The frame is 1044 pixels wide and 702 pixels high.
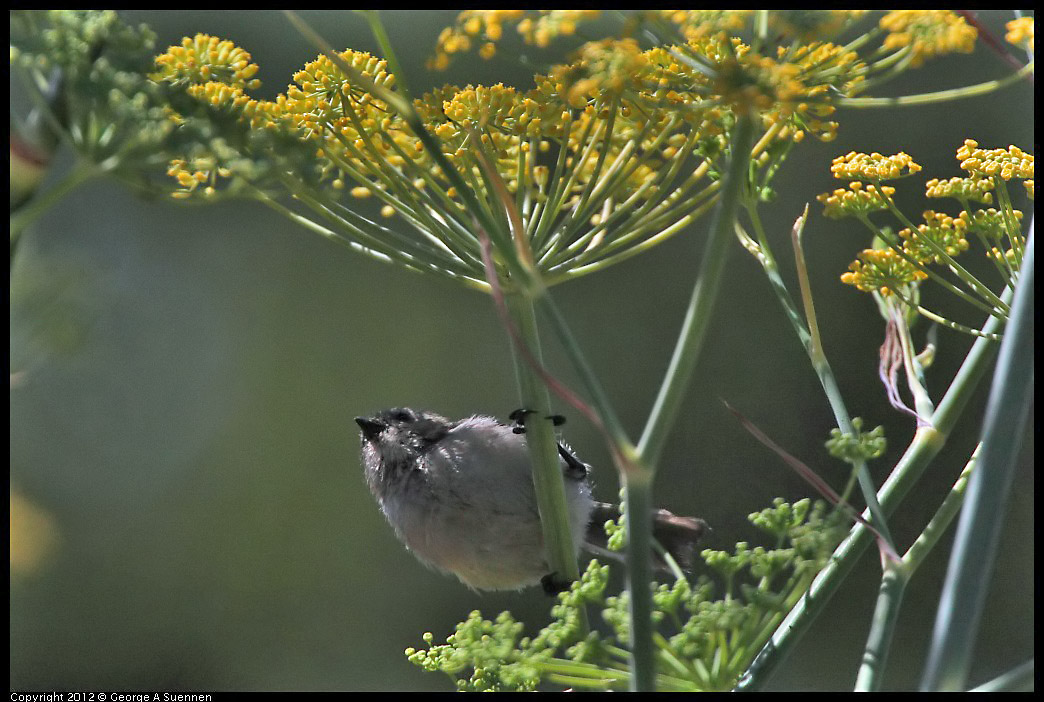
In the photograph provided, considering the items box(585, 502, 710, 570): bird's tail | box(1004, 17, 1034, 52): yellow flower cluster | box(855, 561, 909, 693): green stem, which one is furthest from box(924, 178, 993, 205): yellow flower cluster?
box(585, 502, 710, 570): bird's tail

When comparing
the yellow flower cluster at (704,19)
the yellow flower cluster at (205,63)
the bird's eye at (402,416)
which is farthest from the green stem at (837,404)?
the bird's eye at (402,416)

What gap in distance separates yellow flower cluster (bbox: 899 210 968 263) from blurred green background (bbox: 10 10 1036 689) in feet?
8.24

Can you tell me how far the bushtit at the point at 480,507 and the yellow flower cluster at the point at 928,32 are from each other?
3.54 ft

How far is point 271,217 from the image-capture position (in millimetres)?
5828

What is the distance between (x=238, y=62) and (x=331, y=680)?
4.29 m

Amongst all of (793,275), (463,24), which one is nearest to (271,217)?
(793,275)

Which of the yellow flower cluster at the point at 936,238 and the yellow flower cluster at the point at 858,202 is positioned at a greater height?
the yellow flower cluster at the point at 858,202

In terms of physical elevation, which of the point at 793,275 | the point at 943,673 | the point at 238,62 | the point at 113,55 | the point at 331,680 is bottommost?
the point at 331,680

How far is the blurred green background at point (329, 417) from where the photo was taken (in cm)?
432

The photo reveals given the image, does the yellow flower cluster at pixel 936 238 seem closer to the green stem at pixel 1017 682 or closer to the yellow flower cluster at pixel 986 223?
the yellow flower cluster at pixel 986 223

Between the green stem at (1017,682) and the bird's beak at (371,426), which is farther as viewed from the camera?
the bird's beak at (371,426)

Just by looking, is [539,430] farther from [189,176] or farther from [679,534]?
[679,534]

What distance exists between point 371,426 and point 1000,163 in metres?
1.36

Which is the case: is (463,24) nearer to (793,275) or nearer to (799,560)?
(799,560)
